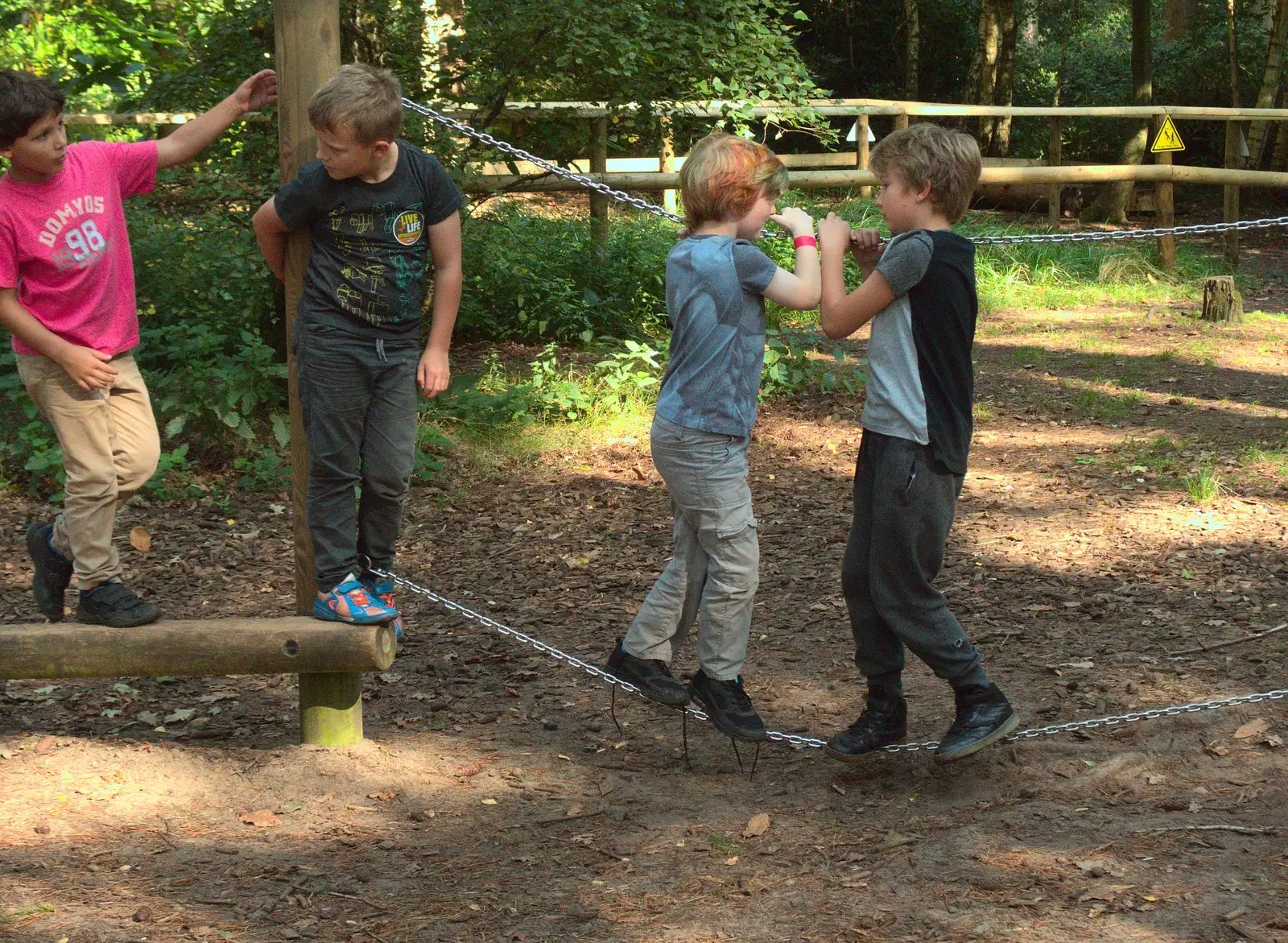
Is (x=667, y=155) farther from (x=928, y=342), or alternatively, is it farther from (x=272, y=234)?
(x=928, y=342)

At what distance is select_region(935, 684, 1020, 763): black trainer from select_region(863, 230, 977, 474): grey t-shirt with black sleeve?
2.04 feet

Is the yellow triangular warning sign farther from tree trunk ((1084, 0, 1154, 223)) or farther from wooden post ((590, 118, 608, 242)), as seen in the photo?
wooden post ((590, 118, 608, 242))

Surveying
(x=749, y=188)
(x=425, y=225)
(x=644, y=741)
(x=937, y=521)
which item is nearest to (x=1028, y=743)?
(x=937, y=521)

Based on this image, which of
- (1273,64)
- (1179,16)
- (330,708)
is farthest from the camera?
(1179,16)

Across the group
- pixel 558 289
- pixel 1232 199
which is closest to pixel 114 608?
pixel 558 289

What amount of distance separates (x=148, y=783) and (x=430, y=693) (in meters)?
1.01

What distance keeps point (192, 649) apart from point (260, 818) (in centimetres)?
48

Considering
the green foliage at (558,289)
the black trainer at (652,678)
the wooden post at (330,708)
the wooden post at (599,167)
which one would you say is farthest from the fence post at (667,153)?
the wooden post at (330,708)

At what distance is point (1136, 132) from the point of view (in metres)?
15.9

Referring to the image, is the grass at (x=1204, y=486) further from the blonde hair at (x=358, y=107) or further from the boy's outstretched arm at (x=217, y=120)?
the boy's outstretched arm at (x=217, y=120)

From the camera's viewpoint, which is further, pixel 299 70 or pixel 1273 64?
pixel 1273 64

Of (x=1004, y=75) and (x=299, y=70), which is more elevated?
(x=1004, y=75)

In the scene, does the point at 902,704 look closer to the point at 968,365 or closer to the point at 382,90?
the point at 968,365

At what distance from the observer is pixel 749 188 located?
3.10 meters
